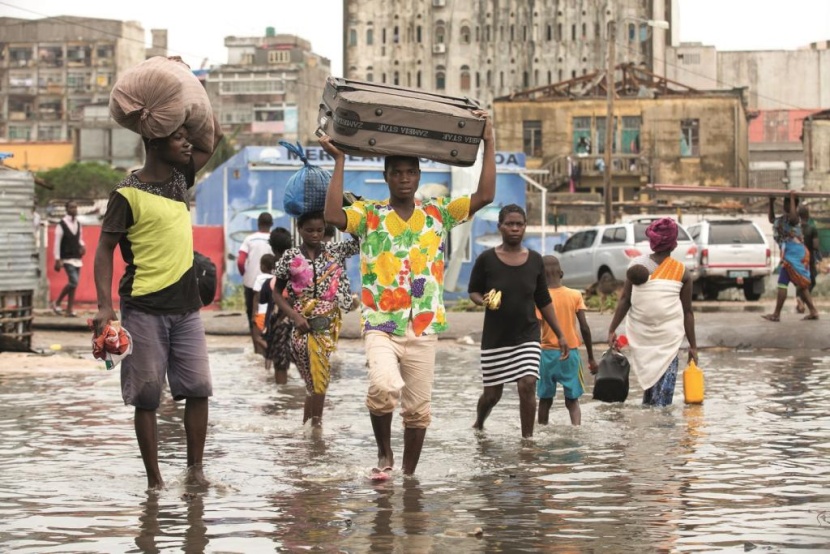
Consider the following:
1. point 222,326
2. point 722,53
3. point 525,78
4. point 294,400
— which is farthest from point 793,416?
point 525,78

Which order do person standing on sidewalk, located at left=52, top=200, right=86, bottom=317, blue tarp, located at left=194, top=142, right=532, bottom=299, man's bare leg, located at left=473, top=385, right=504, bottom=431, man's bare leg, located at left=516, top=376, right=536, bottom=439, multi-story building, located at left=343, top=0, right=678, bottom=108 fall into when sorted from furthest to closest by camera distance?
1. multi-story building, located at left=343, top=0, right=678, bottom=108
2. blue tarp, located at left=194, top=142, right=532, bottom=299
3. person standing on sidewalk, located at left=52, top=200, right=86, bottom=317
4. man's bare leg, located at left=473, top=385, right=504, bottom=431
5. man's bare leg, located at left=516, top=376, right=536, bottom=439

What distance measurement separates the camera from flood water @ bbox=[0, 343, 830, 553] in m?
6.04

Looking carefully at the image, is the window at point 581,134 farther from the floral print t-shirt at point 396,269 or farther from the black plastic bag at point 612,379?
the floral print t-shirt at point 396,269

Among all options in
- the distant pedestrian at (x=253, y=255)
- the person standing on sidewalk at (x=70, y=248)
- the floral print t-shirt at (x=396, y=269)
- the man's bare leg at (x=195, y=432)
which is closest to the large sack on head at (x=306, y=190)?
the floral print t-shirt at (x=396, y=269)

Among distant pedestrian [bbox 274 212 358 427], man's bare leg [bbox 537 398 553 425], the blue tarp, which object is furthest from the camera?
the blue tarp

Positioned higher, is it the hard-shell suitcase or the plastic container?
the hard-shell suitcase

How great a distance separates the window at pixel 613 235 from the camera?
28891 mm

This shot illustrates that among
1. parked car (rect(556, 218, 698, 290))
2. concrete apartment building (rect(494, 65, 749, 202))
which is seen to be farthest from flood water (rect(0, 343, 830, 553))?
concrete apartment building (rect(494, 65, 749, 202))

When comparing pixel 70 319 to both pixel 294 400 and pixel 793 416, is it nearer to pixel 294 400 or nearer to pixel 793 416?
pixel 294 400

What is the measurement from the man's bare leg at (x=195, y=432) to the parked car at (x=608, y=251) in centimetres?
2062

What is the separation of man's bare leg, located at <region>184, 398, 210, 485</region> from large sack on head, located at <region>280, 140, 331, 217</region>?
2.61 meters

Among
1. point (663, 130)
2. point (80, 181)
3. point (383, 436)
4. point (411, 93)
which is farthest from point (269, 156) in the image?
point (80, 181)

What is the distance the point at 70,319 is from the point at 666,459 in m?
15.8

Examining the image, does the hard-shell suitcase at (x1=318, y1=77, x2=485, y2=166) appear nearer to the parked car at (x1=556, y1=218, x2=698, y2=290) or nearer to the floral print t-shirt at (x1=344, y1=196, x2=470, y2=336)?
the floral print t-shirt at (x1=344, y1=196, x2=470, y2=336)
